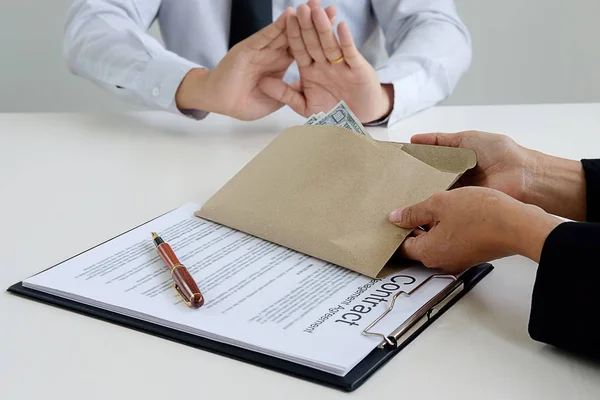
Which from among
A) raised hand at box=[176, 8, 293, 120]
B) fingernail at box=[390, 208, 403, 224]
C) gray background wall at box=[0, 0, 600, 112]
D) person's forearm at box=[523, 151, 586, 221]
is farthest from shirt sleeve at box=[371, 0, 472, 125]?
gray background wall at box=[0, 0, 600, 112]

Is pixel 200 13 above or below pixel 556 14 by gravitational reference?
above

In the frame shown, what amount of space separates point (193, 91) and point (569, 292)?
81 centimetres

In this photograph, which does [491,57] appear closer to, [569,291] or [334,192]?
[334,192]

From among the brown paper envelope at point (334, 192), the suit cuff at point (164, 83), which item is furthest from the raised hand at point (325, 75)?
the brown paper envelope at point (334, 192)

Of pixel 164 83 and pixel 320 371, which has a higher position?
pixel 164 83

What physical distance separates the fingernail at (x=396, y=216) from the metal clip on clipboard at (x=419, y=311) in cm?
7

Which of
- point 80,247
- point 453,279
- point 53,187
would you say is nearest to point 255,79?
point 53,187

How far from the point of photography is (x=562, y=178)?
0.89m

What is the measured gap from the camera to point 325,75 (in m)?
1.24

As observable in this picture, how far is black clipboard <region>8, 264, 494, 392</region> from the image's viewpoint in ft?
1.94

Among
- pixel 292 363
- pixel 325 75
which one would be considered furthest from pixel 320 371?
pixel 325 75

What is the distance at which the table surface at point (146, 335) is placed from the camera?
0.59m

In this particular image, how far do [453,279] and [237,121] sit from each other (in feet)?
2.30

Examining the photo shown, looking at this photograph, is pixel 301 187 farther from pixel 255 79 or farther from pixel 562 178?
pixel 255 79
